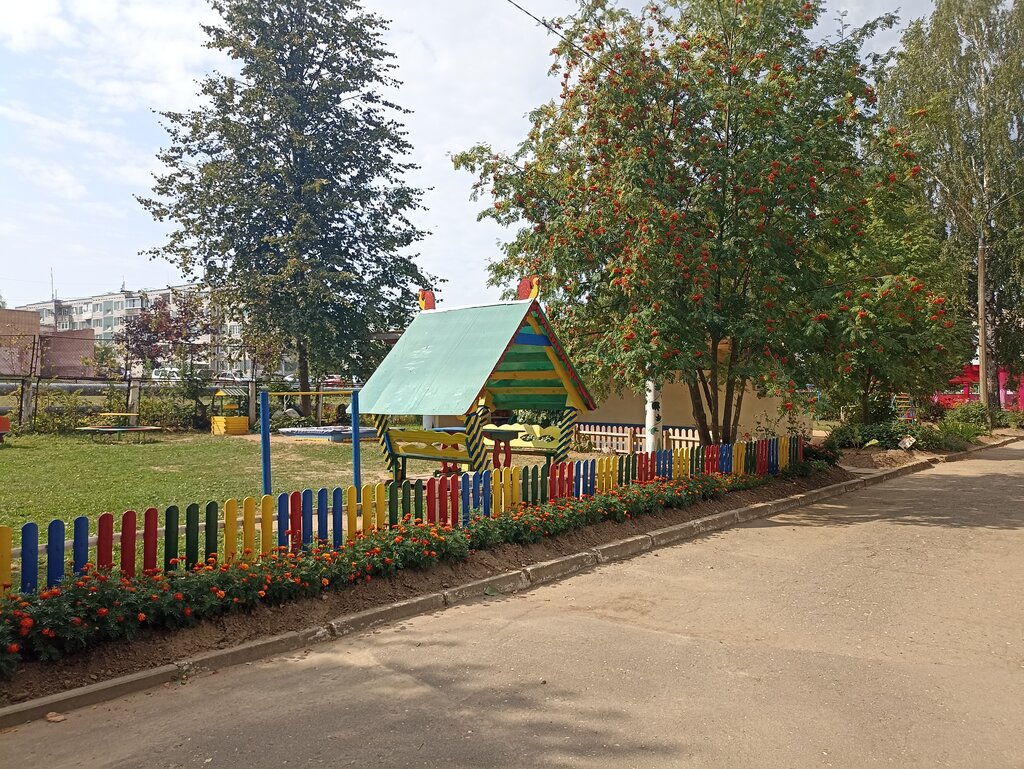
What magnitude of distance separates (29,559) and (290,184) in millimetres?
27066

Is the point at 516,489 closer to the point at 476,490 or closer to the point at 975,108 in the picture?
the point at 476,490

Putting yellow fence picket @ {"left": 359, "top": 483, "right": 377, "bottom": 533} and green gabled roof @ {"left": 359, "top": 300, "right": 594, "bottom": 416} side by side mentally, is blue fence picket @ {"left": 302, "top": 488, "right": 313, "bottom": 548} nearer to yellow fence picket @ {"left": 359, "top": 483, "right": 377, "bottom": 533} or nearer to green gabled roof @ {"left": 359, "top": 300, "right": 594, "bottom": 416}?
yellow fence picket @ {"left": 359, "top": 483, "right": 377, "bottom": 533}

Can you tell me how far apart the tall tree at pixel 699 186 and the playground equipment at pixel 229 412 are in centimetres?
1585

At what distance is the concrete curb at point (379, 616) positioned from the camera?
4.22m

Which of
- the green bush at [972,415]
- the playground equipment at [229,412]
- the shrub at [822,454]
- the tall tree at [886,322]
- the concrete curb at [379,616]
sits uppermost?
the tall tree at [886,322]

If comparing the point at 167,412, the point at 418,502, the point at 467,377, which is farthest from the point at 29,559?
the point at 167,412

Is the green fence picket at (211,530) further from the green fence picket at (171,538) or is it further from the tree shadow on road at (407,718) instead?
the tree shadow on road at (407,718)

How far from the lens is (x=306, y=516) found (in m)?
6.39

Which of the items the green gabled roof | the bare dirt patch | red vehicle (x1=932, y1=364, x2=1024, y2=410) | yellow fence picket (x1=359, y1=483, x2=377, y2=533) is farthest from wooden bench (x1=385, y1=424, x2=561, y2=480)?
red vehicle (x1=932, y1=364, x2=1024, y2=410)

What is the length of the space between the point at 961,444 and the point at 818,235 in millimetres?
14542

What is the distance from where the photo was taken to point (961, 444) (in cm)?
2294

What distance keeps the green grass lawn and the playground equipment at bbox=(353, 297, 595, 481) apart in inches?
116

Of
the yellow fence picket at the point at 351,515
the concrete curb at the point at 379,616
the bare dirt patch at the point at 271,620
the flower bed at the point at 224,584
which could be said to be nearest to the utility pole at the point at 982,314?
the concrete curb at the point at 379,616

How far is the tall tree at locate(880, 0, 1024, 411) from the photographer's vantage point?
31.9 metres
